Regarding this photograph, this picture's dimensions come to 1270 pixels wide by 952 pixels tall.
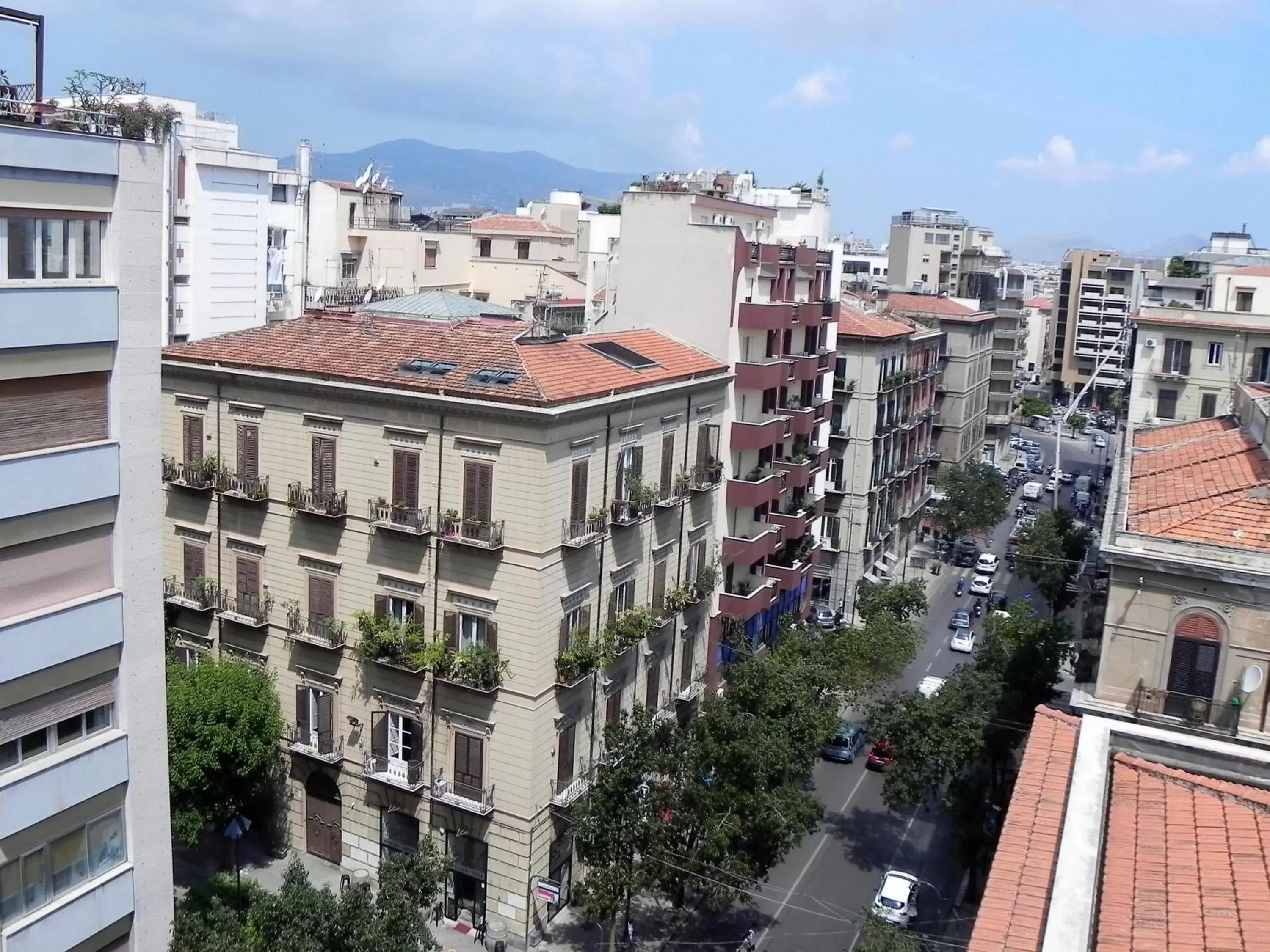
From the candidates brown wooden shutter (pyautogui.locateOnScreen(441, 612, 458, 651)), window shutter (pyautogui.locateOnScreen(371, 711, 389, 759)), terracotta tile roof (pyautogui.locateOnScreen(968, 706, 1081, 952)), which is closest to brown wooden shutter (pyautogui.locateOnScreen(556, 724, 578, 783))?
brown wooden shutter (pyautogui.locateOnScreen(441, 612, 458, 651))

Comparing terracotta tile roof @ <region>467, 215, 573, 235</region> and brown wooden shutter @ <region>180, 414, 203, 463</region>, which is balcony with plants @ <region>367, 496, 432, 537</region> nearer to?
brown wooden shutter @ <region>180, 414, 203, 463</region>

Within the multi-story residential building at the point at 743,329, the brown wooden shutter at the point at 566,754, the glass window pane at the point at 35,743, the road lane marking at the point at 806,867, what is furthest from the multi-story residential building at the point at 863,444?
the glass window pane at the point at 35,743

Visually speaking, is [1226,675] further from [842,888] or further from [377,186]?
[377,186]

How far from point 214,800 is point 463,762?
7902 mm

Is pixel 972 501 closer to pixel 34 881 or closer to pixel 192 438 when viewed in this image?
pixel 192 438

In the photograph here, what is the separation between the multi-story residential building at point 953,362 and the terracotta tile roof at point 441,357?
55501mm

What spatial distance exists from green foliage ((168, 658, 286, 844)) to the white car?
2006 cm

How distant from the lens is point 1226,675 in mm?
26109

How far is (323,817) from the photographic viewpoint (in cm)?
3859

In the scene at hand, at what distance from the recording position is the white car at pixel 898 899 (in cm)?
3575

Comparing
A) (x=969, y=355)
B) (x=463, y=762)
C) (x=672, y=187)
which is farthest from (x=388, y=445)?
(x=969, y=355)

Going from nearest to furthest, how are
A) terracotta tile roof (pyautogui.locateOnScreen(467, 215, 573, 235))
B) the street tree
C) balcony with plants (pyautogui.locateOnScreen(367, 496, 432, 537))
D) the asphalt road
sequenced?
1. balcony with plants (pyautogui.locateOnScreen(367, 496, 432, 537))
2. the asphalt road
3. terracotta tile roof (pyautogui.locateOnScreen(467, 215, 573, 235))
4. the street tree

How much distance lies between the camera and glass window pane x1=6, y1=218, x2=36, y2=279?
1770 cm

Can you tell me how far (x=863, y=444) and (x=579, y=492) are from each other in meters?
37.1
